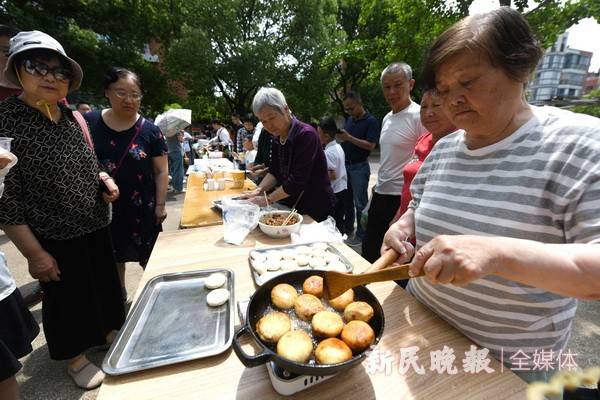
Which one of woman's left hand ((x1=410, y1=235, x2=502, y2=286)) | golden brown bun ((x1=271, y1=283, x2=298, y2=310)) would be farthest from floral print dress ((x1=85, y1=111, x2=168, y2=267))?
woman's left hand ((x1=410, y1=235, x2=502, y2=286))

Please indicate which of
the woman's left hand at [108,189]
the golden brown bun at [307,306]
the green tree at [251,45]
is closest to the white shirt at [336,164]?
the woman's left hand at [108,189]

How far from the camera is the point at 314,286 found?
3.60 feet

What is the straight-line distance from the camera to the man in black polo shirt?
15.9 feet

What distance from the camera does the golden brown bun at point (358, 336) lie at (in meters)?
0.84

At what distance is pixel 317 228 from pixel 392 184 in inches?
62.5

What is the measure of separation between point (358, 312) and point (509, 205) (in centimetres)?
66

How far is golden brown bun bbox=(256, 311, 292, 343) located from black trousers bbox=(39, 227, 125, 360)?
1.80 metres

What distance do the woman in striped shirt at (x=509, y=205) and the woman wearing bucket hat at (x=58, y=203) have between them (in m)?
2.19

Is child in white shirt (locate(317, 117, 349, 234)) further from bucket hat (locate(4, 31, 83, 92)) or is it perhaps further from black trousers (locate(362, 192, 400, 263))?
bucket hat (locate(4, 31, 83, 92))

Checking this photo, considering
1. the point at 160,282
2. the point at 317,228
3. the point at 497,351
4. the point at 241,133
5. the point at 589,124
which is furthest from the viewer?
the point at 241,133

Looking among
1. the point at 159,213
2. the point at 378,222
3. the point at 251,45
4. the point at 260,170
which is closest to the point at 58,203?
the point at 159,213

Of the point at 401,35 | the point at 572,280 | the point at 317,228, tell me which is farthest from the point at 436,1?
the point at 572,280

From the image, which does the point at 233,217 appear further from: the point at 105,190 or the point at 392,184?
the point at 392,184

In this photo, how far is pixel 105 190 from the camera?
211cm
